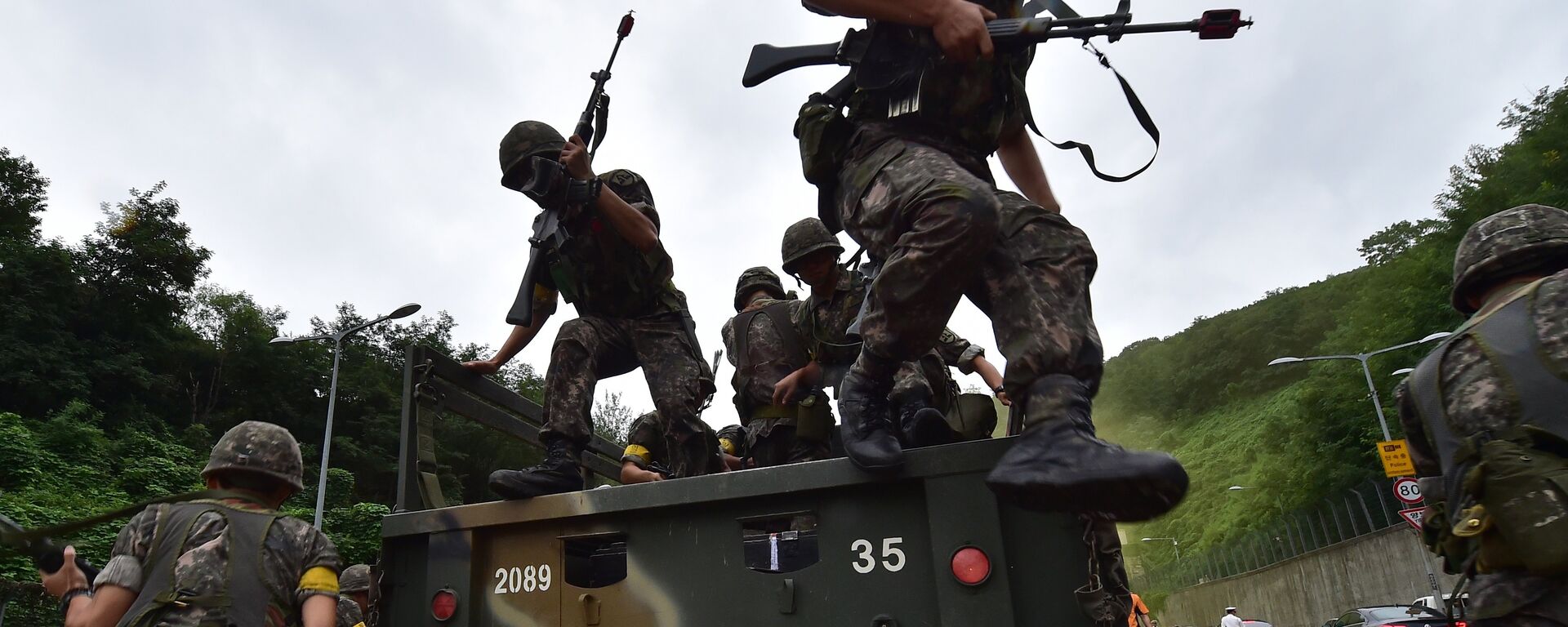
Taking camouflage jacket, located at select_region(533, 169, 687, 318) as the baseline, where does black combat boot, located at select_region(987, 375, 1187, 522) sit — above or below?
below

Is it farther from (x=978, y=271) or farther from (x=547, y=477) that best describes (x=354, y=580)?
(x=978, y=271)

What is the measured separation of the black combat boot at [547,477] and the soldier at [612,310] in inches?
5.7

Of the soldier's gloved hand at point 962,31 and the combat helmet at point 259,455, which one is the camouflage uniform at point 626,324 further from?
the soldier's gloved hand at point 962,31

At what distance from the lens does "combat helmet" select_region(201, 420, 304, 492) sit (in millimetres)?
3225

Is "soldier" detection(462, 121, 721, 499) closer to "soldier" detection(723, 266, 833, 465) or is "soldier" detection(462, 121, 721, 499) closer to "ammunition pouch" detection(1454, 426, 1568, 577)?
"soldier" detection(723, 266, 833, 465)

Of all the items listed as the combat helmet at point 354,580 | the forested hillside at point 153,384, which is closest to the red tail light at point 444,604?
the combat helmet at point 354,580

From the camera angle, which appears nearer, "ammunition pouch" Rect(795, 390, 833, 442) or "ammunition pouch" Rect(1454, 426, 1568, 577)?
"ammunition pouch" Rect(1454, 426, 1568, 577)

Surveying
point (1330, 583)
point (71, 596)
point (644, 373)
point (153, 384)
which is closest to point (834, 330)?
point (644, 373)

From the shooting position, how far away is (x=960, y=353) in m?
4.60

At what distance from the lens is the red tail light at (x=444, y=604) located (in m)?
2.62

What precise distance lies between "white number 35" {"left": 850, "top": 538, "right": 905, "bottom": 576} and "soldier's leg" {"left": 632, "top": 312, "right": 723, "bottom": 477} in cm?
142

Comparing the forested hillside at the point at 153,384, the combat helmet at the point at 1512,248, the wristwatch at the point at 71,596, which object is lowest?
the wristwatch at the point at 71,596

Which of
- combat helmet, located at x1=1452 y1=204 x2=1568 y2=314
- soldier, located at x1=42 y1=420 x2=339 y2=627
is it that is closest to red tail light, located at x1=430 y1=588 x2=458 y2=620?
soldier, located at x1=42 y1=420 x2=339 y2=627

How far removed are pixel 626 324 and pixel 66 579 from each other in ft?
6.61
